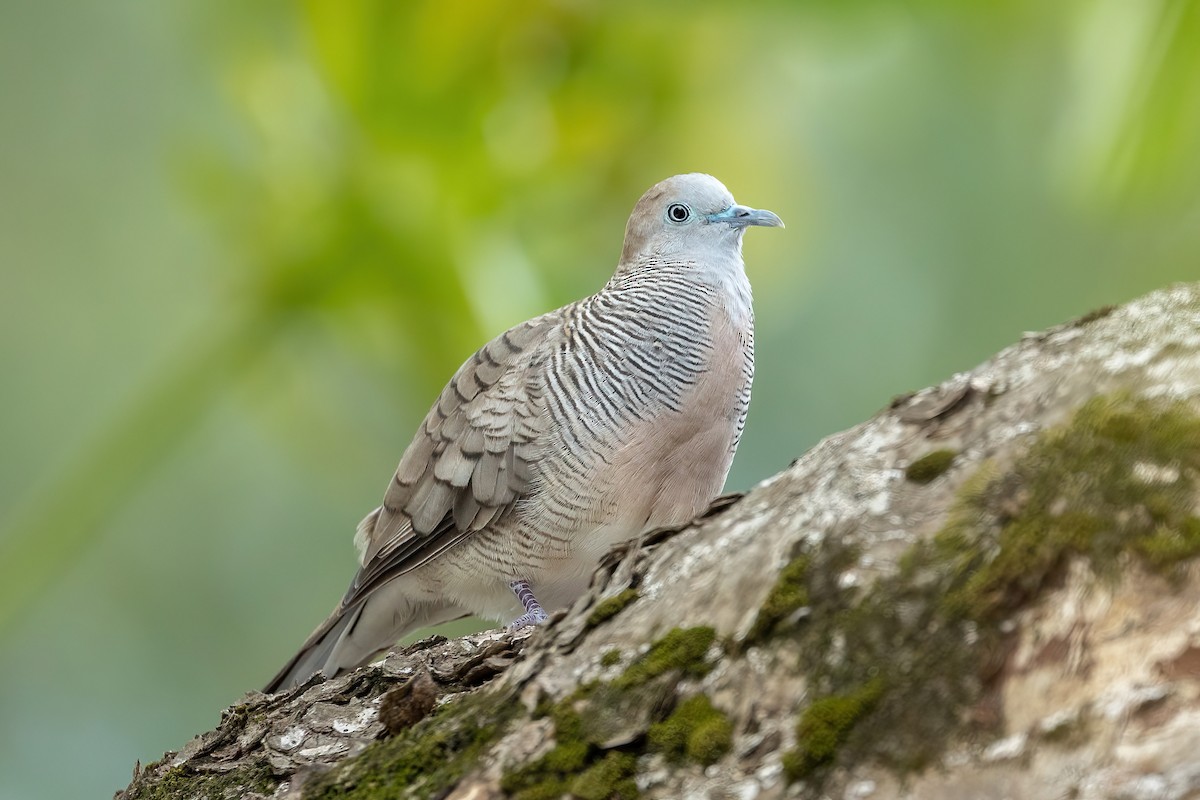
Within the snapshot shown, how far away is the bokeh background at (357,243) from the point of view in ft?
11.2

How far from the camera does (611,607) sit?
1.56 metres

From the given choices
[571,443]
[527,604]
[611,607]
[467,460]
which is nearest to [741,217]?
[571,443]

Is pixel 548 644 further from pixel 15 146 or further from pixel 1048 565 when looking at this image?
pixel 15 146

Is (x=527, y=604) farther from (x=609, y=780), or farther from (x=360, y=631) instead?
(x=609, y=780)

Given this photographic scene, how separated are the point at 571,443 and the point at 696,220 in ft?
1.84

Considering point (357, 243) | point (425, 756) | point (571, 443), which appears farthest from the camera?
point (357, 243)

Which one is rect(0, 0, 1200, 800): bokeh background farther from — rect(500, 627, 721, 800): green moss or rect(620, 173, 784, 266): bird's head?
rect(500, 627, 721, 800): green moss

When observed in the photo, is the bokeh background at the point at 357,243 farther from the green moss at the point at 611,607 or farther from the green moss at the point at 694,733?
the green moss at the point at 694,733

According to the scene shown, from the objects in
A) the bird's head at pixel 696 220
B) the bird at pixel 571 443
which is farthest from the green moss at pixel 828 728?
the bird's head at pixel 696 220

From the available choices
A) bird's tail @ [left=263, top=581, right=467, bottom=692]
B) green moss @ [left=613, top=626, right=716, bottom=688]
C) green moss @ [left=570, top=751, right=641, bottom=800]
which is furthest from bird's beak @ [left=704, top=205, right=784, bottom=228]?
green moss @ [left=570, top=751, right=641, bottom=800]

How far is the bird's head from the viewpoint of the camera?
266 centimetres

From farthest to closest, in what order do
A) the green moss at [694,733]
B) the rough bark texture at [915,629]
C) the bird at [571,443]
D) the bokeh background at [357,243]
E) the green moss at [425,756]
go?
the bokeh background at [357,243], the bird at [571,443], the green moss at [425,756], the green moss at [694,733], the rough bark texture at [915,629]

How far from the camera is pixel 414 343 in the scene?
3557 millimetres

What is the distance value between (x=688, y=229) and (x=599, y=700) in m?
1.45
